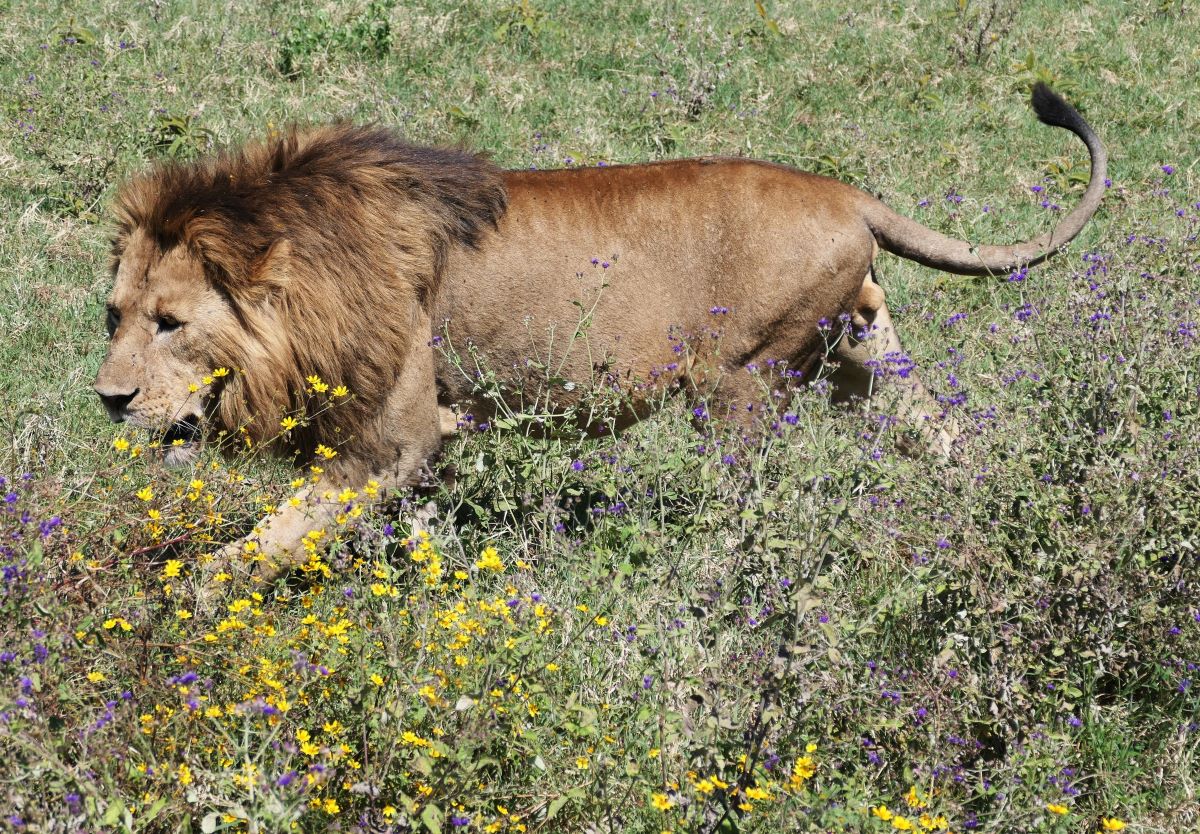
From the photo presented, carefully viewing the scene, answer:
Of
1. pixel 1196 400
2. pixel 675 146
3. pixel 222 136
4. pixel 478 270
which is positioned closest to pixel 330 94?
pixel 222 136

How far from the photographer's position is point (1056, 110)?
542 centimetres

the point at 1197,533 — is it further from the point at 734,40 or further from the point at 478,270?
the point at 734,40

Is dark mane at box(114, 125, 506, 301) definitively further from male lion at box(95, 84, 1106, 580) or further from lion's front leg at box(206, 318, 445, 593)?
lion's front leg at box(206, 318, 445, 593)

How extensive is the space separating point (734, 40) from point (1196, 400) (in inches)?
230

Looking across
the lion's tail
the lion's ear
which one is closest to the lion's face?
the lion's ear

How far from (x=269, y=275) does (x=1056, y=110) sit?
313 cm

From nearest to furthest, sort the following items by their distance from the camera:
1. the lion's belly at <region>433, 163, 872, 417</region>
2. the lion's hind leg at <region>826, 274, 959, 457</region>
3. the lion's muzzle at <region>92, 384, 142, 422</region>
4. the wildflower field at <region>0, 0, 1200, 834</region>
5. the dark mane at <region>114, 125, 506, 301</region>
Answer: the wildflower field at <region>0, 0, 1200, 834</region>, the lion's muzzle at <region>92, 384, 142, 422</region>, the dark mane at <region>114, 125, 506, 301</region>, the lion's belly at <region>433, 163, 872, 417</region>, the lion's hind leg at <region>826, 274, 959, 457</region>

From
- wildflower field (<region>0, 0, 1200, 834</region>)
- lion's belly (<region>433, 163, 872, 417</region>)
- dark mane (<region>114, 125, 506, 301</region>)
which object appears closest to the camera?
wildflower field (<region>0, 0, 1200, 834</region>)

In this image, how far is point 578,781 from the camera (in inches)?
136

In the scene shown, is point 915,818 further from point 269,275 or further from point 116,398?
point 116,398

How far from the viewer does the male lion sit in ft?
15.5

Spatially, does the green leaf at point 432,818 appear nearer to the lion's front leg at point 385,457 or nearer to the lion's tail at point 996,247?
the lion's front leg at point 385,457

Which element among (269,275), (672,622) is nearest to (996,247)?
(672,622)

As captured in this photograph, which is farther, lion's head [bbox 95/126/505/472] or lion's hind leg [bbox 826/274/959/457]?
lion's hind leg [bbox 826/274/959/457]
